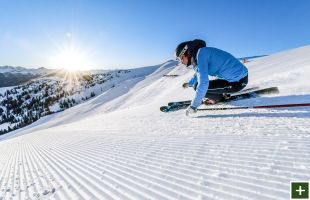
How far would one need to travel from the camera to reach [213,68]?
6199mm

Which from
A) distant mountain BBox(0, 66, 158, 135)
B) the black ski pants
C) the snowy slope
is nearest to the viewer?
the snowy slope

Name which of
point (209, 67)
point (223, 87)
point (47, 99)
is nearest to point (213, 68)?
point (209, 67)

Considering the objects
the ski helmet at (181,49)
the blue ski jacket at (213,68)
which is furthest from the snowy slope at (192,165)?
the ski helmet at (181,49)

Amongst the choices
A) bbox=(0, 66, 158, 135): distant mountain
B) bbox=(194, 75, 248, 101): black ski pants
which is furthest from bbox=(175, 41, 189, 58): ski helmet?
bbox=(0, 66, 158, 135): distant mountain

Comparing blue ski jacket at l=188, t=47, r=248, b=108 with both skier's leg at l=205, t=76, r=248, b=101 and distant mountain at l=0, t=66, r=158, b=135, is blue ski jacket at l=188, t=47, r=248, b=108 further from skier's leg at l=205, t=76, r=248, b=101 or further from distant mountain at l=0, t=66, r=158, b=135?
distant mountain at l=0, t=66, r=158, b=135

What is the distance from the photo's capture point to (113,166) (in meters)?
3.94

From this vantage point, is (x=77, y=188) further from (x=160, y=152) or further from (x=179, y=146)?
(x=179, y=146)

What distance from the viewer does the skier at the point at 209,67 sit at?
5.96m

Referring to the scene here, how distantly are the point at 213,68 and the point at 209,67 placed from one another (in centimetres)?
9

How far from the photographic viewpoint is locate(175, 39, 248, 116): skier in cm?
596

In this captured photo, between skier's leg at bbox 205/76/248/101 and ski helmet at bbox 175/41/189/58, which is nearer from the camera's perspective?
ski helmet at bbox 175/41/189/58

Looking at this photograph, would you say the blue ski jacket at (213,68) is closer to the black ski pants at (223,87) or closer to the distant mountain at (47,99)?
the black ski pants at (223,87)

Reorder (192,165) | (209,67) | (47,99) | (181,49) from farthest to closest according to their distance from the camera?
(47,99) → (181,49) → (209,67) → (192,165)

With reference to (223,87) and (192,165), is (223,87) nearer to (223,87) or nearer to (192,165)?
(223,87)
